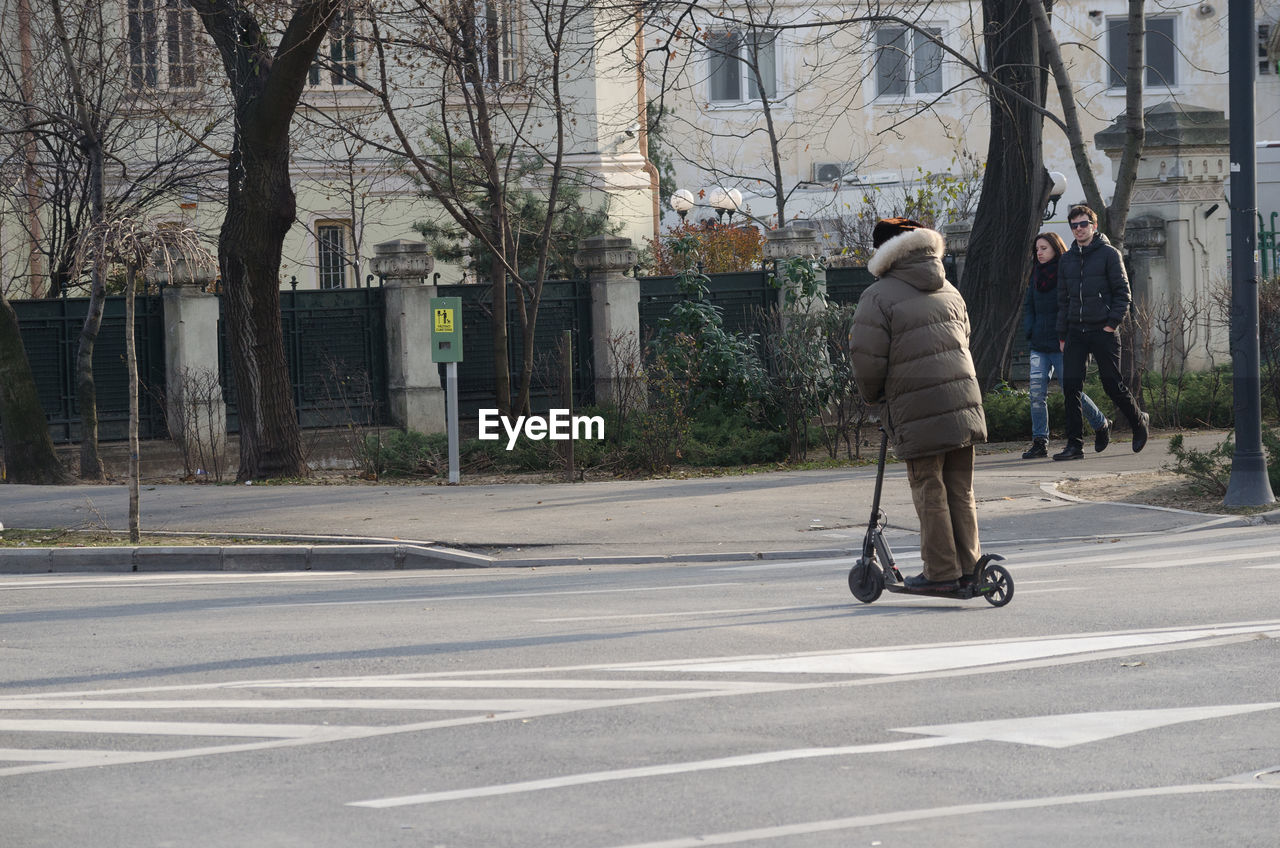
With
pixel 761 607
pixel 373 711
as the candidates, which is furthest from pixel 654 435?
pixel 373 711

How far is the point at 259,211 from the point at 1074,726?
519 inches

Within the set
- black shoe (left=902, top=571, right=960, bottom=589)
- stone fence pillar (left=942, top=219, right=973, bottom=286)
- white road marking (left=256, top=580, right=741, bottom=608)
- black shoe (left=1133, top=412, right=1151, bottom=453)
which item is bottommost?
white road marking (left=256, top=580, right=741, bottom=608)

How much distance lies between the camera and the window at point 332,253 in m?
32.8

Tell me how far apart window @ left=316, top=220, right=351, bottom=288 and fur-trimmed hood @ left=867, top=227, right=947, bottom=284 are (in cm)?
2560

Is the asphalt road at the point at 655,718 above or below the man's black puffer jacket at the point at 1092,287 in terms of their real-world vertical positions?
below

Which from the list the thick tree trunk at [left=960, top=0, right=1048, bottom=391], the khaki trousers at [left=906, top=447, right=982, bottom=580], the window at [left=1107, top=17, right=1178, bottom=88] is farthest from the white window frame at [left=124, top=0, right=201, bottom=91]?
the window at [left=1107, top=17, right=1178, bottom=88]

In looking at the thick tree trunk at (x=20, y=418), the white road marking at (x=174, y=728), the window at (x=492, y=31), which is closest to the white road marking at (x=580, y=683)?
the white road marking at (x=174, y=728)

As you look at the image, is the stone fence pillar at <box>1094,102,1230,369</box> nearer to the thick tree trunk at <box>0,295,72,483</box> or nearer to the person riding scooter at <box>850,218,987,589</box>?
the thick tree trunk at <box>0,295,72,483</box>

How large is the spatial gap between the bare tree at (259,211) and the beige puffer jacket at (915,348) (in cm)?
965

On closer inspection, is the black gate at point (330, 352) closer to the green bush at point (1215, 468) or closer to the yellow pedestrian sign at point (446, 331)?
the yellow pedestrian sign at point (446, 331)

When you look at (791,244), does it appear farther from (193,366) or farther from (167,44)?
(167,44)

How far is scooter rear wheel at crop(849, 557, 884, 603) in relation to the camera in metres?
8.52

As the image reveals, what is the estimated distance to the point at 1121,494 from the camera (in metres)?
13.5

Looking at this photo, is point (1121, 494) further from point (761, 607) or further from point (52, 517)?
point (52, 517)
